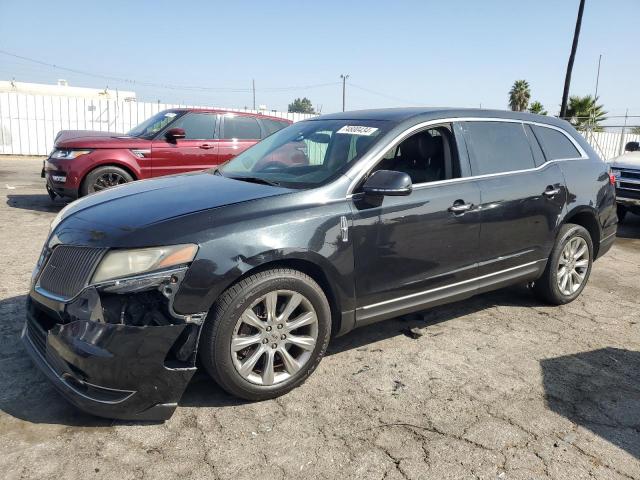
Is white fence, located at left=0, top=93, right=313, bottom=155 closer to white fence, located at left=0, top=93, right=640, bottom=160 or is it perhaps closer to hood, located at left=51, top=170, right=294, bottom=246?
white fence, located at left=0, top=93, right=640, bottom=160

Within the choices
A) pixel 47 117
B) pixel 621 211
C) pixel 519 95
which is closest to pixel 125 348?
pixel 621 211

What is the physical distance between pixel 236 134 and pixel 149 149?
1.55m

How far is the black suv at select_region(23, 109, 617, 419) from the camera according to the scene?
8.48 feet

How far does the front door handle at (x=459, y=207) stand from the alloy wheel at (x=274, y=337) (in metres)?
1.31

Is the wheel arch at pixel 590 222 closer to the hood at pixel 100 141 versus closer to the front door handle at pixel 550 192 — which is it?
the front door handle at pixel 550 192

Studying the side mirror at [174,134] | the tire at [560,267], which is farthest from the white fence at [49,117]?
the tire at [560,267]

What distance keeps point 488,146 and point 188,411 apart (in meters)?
2.91

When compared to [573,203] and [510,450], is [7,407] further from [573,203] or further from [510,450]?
[573,203]

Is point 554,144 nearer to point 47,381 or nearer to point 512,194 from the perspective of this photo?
point 512,194

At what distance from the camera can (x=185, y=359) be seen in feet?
8.71

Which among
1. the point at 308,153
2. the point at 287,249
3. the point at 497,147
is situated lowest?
the point at 287,249

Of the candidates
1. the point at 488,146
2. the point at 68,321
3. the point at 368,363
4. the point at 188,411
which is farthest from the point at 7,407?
the point at 488,146

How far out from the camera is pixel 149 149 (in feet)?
27.5

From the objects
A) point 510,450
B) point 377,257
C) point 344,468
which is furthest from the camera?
point 377,257
